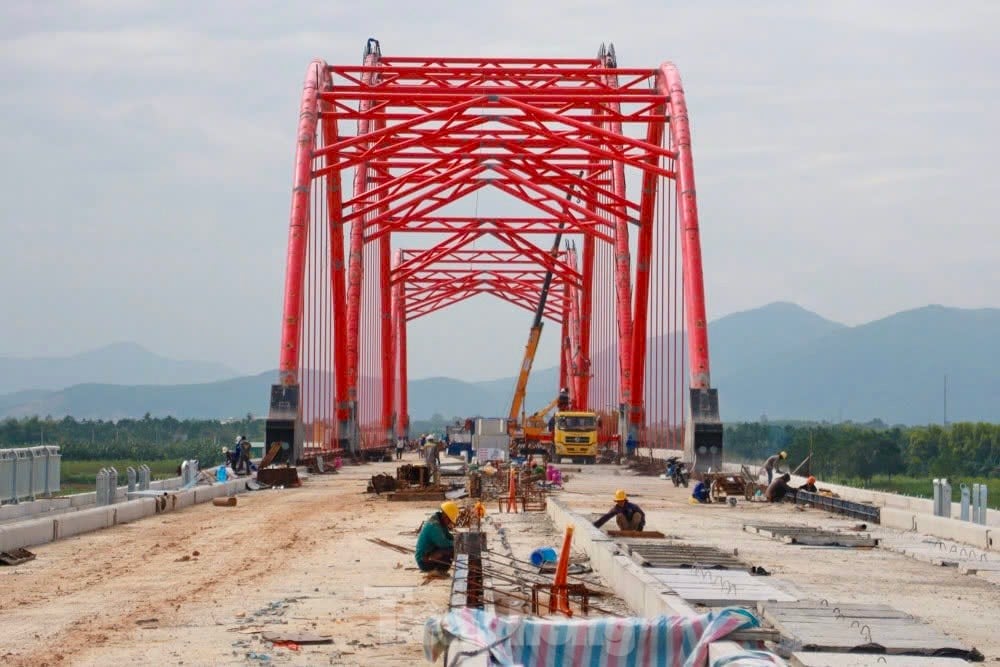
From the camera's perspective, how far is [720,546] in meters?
23.2

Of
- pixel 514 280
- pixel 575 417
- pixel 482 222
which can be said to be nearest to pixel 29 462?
pixel 575 417

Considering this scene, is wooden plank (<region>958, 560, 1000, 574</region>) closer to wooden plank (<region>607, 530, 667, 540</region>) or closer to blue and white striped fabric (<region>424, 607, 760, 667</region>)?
wooden plank (<region>607, 530, 667, 540</region>)

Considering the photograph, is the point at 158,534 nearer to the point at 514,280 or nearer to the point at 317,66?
the point at 317,66

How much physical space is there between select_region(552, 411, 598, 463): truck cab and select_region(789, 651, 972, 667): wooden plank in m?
50.4

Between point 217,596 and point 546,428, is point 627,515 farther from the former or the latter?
point 546,428

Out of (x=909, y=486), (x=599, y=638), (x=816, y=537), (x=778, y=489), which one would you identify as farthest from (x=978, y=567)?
(x=909, y=486)

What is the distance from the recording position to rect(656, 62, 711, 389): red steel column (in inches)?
1730

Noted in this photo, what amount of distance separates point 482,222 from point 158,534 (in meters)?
51.9

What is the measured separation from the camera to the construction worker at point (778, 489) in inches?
1396

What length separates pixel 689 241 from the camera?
45.2 m

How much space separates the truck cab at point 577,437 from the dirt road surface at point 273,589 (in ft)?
103

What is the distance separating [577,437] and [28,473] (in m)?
35.4

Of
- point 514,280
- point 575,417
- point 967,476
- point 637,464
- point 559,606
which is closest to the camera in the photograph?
point 559,606

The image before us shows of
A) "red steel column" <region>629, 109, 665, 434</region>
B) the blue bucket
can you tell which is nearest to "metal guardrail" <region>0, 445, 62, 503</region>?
the blue bucket
